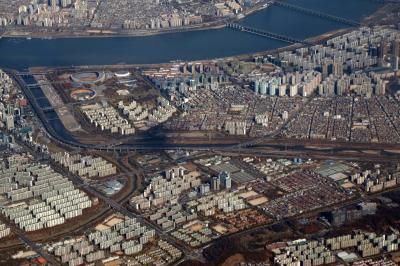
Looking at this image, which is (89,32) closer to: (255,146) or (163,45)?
(163,45)

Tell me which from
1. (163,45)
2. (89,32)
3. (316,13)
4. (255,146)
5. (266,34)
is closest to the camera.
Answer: (255,146)

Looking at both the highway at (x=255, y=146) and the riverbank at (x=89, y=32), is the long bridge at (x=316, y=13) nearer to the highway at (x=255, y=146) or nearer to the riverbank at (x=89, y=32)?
the riverbank at (x=89, y=32)

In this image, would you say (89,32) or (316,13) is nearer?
(89,32)

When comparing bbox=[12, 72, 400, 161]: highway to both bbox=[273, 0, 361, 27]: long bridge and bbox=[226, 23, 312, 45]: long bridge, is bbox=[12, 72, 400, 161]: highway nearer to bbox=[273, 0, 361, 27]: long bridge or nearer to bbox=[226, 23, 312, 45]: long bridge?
bbox=[226, 23, 312, 45]: long bridge

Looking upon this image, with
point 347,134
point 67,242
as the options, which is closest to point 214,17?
point 347,134

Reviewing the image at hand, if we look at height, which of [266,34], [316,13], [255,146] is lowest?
[255,146]

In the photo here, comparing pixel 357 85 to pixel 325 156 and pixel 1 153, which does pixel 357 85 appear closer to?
pixel 325 156

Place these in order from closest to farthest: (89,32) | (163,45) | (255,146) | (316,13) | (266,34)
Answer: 1. (255,146)
2. (163,45)
3. (266,34)
4. (89,32)
5. (316,13)

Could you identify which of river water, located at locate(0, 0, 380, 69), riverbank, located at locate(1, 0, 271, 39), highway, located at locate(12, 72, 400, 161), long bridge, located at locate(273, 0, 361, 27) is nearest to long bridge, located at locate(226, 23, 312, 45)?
river water, located at locate(0, 0, 380, 69)

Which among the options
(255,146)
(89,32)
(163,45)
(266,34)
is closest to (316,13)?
(266,34)
